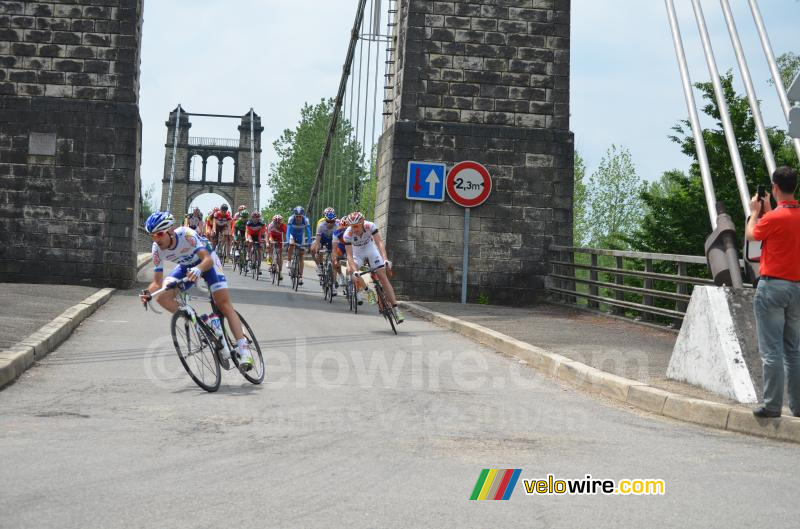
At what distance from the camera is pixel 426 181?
19453 millimetres

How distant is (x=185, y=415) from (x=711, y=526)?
3.72 meters

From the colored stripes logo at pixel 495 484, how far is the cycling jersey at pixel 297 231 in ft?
54.4

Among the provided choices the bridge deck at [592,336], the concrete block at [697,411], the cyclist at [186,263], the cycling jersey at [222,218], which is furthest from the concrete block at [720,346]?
the cycling jersey at [222,218]

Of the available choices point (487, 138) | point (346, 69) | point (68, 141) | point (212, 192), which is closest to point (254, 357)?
point (68, 141)

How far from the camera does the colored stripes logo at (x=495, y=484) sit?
15.7ft

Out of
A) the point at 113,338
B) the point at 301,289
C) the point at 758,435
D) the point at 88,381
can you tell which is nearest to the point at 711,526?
the point at 758,435

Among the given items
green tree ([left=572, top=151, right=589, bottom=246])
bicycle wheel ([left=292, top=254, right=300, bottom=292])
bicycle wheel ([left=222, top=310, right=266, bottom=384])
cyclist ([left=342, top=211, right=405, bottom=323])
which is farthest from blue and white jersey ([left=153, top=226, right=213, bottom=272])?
green tree ([left=572, top=151, right=589, bottom=246])

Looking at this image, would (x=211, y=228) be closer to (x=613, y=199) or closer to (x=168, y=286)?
(x=168, y=286)

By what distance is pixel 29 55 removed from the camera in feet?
61.9

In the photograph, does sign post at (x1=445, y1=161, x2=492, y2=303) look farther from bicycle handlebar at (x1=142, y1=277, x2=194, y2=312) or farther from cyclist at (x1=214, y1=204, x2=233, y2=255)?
bicycle handlebar at (x1=142, y1=277, x2=194, y2=312)

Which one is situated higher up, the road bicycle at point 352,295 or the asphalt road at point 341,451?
the road bicycle at point 352,295

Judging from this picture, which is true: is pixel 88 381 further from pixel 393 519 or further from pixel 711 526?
pixel 711 526

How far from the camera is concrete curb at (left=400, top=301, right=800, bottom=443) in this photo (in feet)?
22.9

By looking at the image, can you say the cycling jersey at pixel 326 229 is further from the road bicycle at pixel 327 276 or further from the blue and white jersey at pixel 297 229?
the blue and white jersey at pixel 297 229
